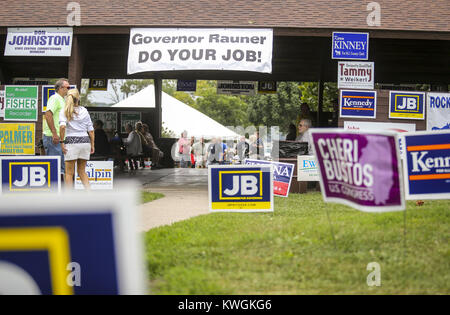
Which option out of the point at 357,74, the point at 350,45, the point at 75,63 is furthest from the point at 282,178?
the point at 75,63

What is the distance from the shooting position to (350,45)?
41.1 feet

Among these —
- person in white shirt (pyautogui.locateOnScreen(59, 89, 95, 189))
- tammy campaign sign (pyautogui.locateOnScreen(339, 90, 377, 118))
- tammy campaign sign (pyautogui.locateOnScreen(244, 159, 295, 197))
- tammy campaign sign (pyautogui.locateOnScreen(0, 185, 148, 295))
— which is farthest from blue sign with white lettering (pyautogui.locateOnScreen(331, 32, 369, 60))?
tammy campaign sign (pyautogui.locateOnScreen(0, 185, 148, 295))

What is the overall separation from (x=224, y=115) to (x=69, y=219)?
201 ft

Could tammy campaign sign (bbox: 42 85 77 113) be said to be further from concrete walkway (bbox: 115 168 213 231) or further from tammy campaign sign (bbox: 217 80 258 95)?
tammy campaign sign (bbox: 217 80 258 95)

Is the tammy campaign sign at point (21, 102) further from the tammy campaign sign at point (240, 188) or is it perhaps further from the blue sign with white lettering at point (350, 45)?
the blue sign with white lettering at point (350, 45)

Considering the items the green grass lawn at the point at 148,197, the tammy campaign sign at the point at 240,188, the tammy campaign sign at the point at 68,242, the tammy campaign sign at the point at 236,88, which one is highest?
the tammy campaign sign at the point at 236,88

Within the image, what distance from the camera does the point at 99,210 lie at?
A: 1.43 meters

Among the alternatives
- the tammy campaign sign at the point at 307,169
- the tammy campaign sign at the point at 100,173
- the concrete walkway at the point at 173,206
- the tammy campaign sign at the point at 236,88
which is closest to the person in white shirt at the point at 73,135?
the concrete walkway at the point at 173,206

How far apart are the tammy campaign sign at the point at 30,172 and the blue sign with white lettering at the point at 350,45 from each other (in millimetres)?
7512

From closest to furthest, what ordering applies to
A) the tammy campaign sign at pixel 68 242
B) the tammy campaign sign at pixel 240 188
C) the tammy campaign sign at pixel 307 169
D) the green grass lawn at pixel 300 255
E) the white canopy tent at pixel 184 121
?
the tammy campaign sign at pixel 68 242, the green grass lawn at pixel 300 255, the tammy campaign sign at pixel 240 188, the tammy campaign sign at pixel 307 169, the white canopy tent at pixel 184 121

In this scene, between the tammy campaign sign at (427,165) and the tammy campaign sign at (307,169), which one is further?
the tammy campaign sign at (307,169)

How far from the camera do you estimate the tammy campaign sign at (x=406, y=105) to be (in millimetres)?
12062

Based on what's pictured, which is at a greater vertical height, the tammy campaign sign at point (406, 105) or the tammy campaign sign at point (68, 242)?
the tammy campaign sign at point (406, 105)

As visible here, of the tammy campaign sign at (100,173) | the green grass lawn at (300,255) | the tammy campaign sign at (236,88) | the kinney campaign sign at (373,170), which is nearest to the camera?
the green grass lawn at (300,255)
